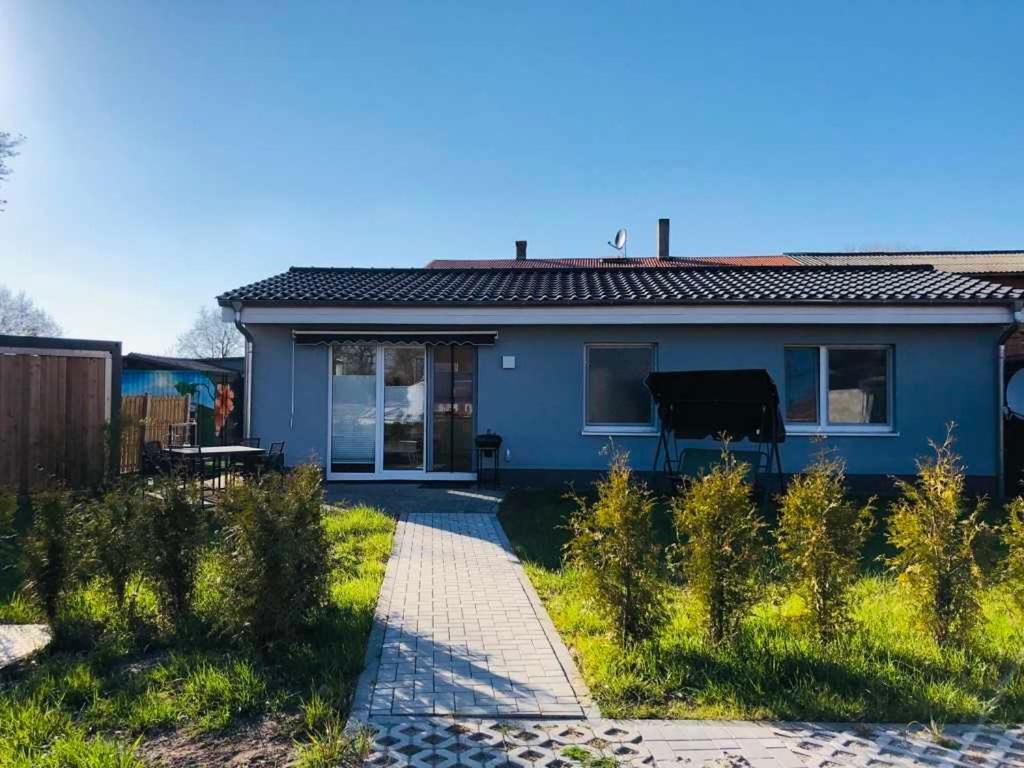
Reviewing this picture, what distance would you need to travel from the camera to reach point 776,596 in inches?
193

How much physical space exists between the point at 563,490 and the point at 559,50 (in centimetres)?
676

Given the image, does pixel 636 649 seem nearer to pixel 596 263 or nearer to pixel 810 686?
pixel 810 686

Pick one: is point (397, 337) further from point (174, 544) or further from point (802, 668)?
point (802, 668)

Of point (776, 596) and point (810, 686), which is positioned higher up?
point (776, 596)

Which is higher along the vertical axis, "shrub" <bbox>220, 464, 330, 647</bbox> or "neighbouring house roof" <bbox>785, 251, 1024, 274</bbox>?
"neighbouring house roof" <bbox>785, 251, 1024, 274</bbox>

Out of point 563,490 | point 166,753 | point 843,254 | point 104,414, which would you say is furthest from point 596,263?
point 166,753

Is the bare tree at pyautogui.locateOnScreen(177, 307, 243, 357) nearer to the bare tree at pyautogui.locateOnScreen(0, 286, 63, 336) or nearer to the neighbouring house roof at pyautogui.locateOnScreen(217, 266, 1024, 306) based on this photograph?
the bare tree at pyautogui.locateOnScreen(0, 286, 63, 336)

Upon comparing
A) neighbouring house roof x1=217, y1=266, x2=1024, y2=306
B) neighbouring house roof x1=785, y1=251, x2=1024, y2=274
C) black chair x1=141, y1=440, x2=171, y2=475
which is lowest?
black chair x1=141, y1=440, x2=171, y2=475

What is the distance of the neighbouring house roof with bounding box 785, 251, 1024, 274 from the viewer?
70.6 ft

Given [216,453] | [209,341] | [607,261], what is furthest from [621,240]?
[209,341]

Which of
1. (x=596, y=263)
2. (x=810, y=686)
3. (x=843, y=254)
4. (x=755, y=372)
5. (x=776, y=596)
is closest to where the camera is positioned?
(x=810, y=686)

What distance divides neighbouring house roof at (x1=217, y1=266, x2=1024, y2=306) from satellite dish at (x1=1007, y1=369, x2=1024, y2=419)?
1403 mm

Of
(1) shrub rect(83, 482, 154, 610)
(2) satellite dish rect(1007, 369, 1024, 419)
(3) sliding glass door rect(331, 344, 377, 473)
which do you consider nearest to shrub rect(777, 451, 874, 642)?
(1) shrub rect(83, 482, 154, 610)

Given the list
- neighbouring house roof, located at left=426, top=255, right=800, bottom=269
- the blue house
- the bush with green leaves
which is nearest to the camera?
the bush with green leaves
